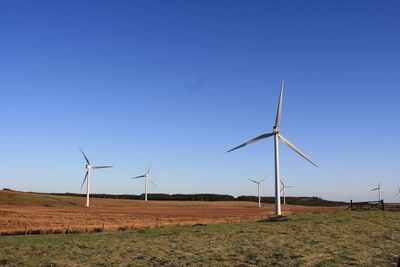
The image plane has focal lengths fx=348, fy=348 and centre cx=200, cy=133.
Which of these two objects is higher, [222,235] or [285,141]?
[285,141]

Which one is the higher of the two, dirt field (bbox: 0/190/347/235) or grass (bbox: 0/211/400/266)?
grass (bbox: 0/211/400/266)

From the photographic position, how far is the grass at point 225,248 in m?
15.4

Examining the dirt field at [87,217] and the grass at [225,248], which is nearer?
the grass at [225,248]

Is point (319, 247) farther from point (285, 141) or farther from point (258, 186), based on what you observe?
point (258, 186)

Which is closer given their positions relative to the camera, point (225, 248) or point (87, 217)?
point (225, 248)

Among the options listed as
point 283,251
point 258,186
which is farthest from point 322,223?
point 258,186

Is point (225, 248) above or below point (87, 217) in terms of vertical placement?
above

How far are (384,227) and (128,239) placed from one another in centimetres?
1980

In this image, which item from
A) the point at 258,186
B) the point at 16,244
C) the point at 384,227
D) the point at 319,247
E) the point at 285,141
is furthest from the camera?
the point at 258,186

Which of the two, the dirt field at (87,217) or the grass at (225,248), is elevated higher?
the grass at (225,248)

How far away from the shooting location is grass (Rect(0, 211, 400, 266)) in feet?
50.4

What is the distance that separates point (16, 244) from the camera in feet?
69.2

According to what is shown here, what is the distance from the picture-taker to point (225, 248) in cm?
1880

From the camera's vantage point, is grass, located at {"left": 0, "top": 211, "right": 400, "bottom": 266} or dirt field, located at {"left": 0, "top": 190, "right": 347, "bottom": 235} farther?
dirt field, located at {"left": 0, "top": 190, "right": 347, "bottom": 235}
